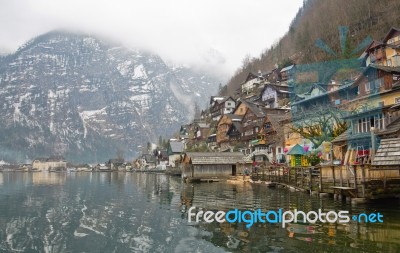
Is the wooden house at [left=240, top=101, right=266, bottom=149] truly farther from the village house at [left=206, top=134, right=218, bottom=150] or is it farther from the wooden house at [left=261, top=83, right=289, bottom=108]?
the village house at [left=206, top=134, right=218, bottom=150]

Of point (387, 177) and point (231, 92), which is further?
point (231, 92)

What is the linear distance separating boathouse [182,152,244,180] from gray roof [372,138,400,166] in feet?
134

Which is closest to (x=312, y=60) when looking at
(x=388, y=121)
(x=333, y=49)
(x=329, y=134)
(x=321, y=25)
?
(x=333, y=49)

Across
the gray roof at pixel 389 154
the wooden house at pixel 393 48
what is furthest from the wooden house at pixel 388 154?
the wooden house at pixel 393 48

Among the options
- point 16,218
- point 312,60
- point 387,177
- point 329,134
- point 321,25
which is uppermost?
point 321,25

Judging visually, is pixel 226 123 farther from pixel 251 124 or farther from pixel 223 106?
pixel 223 106

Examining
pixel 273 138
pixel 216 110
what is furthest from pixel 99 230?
pixel 216 110

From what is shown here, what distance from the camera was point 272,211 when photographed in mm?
23906

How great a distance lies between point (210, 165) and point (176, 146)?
56.4 meters

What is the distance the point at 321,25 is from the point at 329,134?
67430 mm

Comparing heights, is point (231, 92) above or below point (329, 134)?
above

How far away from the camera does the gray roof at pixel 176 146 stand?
118 metres

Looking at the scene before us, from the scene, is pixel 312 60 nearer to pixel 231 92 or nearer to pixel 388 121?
pixel 231 92

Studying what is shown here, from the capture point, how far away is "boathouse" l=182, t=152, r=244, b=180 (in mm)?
63094
